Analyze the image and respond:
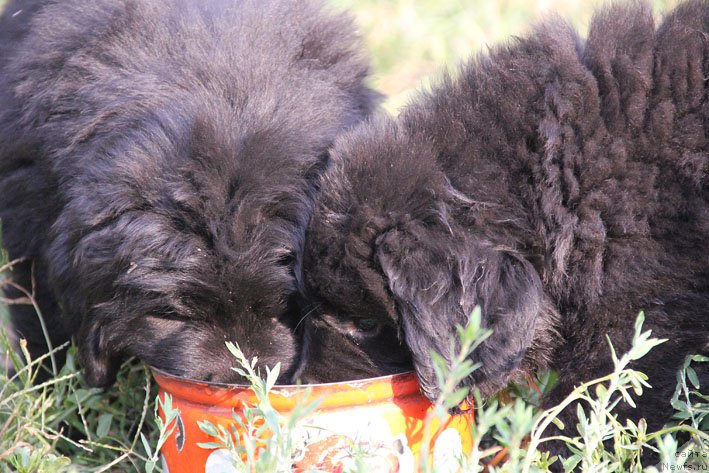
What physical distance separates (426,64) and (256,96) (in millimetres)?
3719

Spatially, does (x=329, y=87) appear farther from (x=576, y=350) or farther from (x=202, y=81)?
(x=576, y=350)

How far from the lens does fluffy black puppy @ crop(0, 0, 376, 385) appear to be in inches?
94.1

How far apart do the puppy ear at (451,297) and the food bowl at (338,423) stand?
0.14m

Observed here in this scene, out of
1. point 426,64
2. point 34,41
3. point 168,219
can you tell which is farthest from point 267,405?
point 426,64

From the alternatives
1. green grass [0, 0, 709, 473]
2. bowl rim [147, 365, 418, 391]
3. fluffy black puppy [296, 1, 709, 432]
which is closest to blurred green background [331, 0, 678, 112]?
green grass [0, 0, 709, 473]

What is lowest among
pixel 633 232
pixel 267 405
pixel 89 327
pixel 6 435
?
pixel 6 435

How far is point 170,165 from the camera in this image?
7.93 feet

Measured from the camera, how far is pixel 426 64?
20.1 ft

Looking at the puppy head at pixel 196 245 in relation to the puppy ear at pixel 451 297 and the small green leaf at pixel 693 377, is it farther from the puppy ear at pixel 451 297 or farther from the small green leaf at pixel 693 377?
the small green leaf at pixel 693 377

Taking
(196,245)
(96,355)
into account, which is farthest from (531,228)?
(96,355)

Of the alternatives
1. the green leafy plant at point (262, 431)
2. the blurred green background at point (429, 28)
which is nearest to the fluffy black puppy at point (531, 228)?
the green leafy plant at point (262, 431)

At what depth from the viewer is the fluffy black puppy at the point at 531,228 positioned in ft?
7.30

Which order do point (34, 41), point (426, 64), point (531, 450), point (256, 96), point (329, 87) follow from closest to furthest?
point (531, 450)
point (256, 96)
point (329, 87)
point (34, 41)
point (426, 64)

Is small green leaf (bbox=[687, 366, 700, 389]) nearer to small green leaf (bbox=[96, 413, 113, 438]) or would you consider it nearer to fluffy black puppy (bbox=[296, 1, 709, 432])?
fluffy black puppy (bbox=[296, 1, 709, 432])
